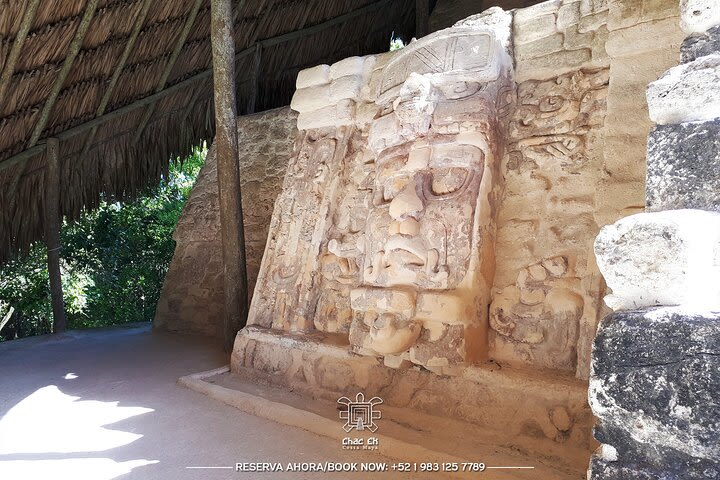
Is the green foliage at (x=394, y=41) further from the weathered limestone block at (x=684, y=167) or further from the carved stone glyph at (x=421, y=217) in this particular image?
the weathered limestone block at (x=684, y=167)

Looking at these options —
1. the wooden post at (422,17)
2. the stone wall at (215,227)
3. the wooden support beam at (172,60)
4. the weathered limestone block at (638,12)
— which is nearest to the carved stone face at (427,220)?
the weathered limestone block at (638,12)

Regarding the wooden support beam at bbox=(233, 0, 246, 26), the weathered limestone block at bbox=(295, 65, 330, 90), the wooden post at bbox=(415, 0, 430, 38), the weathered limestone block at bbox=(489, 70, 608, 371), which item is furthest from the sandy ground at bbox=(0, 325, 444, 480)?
the wooden post at bbox=(415, 0, 430, 38)

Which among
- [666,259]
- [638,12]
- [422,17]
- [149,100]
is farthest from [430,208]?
[422,17]

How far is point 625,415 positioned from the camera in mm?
1081

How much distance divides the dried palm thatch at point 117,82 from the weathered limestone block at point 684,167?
4791 millimetres

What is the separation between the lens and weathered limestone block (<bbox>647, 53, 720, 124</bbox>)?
46.4 inches

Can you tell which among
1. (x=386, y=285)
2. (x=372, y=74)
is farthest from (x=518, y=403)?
(x=372, y=74)

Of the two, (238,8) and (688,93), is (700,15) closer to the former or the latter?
(688,93)

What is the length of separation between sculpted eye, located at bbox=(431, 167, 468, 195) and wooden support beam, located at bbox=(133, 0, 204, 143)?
12.9 ft

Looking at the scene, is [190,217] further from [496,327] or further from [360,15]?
[360,15]

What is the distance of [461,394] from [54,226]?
4918mm

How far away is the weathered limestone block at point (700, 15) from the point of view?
51.2 inches

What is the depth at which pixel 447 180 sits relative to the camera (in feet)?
8.75

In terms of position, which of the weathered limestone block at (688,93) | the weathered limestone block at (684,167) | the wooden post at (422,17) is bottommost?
the weathered limestone block at (684,167)
